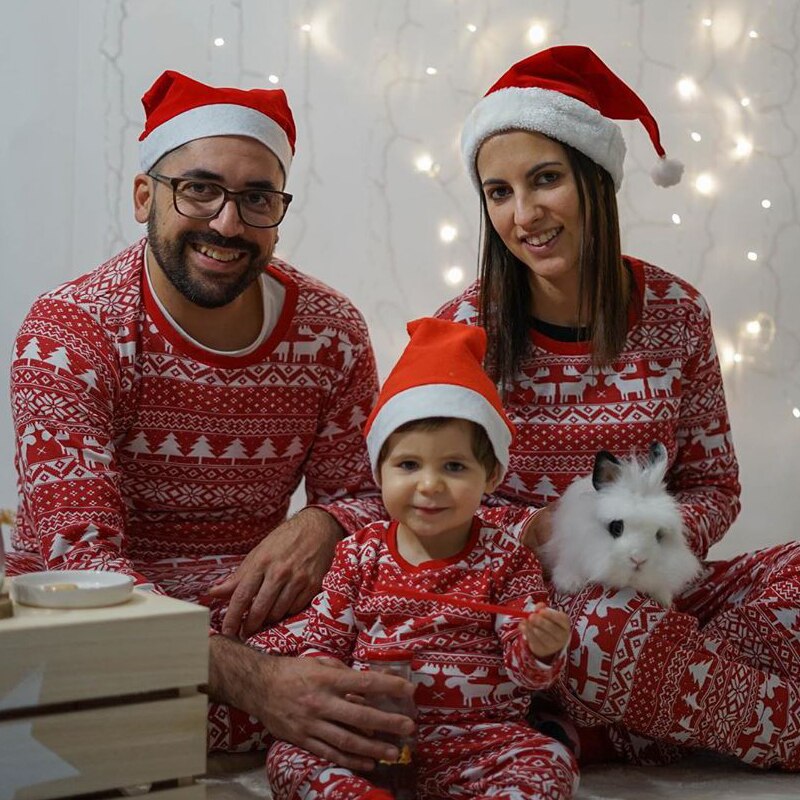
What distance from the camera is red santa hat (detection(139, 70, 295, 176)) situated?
6.82 ft

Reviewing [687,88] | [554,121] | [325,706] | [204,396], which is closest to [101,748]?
[325,706]

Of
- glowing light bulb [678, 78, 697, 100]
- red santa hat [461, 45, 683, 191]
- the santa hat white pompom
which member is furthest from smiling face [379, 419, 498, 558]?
glowing light bulb [678, 78, 697, 100]

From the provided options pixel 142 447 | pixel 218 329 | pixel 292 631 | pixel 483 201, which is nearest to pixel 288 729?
pixel 292 631

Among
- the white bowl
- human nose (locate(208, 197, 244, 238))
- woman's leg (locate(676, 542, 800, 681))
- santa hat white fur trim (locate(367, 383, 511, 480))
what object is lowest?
woman's leg (locate(676, 542, 800, 681))

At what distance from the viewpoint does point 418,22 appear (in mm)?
3207

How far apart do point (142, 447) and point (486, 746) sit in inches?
30.9

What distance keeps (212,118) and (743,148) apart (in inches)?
68.6

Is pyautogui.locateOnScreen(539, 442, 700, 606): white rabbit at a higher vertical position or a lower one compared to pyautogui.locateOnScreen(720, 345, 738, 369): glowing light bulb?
lower

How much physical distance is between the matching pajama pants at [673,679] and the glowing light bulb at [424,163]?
1609 millimetres

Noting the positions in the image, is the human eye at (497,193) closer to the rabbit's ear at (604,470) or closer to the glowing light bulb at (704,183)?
the rabbit's ear at (604,470)

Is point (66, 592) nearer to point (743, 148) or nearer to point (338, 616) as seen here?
point (338, 616)

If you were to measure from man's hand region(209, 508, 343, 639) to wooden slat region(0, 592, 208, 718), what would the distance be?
0.54 meters

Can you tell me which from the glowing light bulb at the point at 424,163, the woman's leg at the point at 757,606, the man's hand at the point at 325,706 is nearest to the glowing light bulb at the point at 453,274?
the glowing light bulb at the point at 424,163

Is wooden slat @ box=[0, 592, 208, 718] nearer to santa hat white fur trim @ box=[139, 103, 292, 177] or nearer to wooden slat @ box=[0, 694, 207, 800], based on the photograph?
wooden slat @ box=[0, 694, 207, 800]
